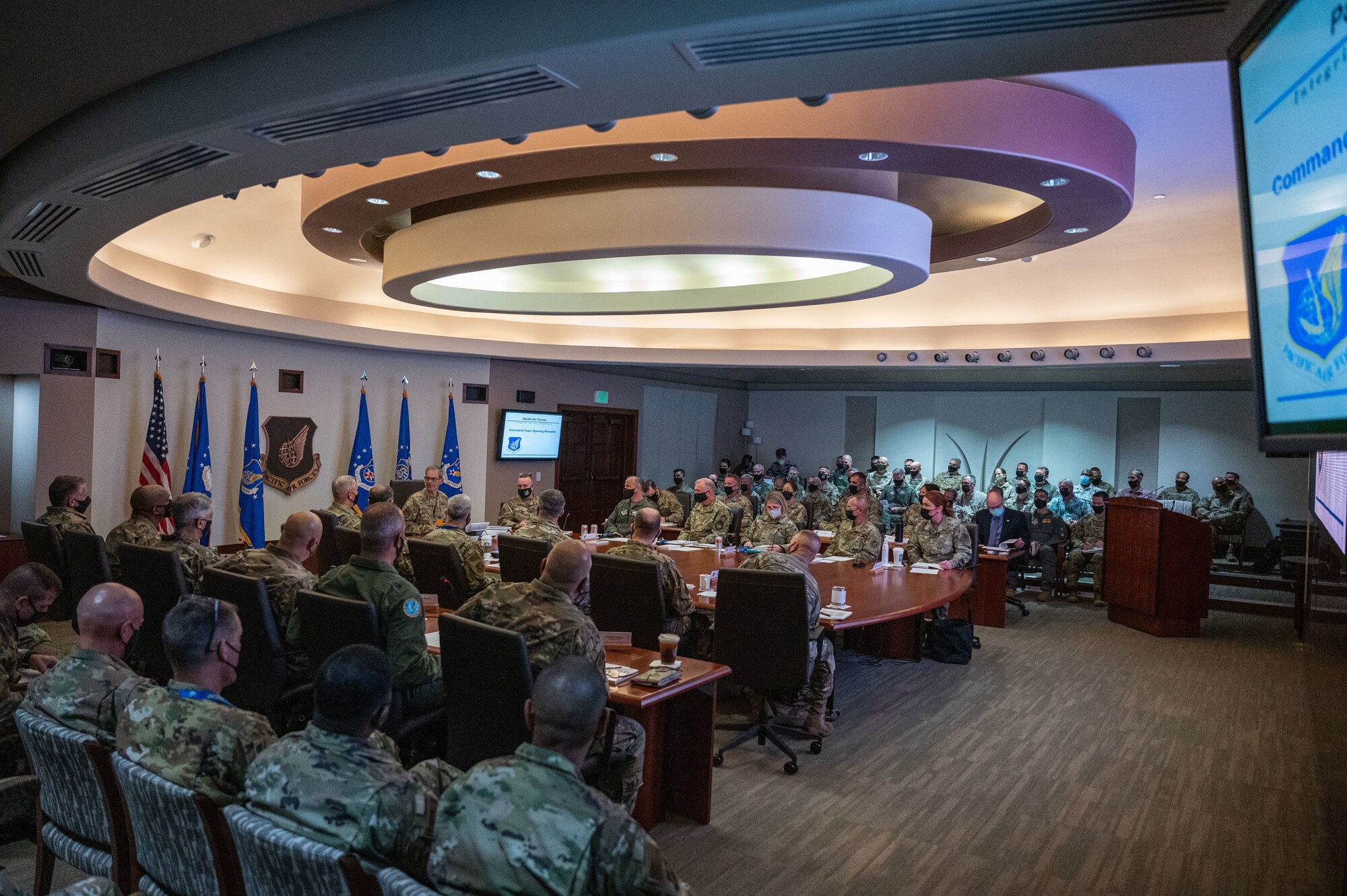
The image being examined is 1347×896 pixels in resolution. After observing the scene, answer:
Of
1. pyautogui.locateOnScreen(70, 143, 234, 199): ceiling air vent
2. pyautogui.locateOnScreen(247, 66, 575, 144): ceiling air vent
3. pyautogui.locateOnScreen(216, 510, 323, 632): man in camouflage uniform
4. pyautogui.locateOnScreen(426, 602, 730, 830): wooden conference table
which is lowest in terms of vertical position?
pyautogui.locateOnScreen(426, 602, 730, 830): wooden conference table

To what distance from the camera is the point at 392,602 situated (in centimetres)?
382

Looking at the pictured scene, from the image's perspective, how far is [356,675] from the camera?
210cm

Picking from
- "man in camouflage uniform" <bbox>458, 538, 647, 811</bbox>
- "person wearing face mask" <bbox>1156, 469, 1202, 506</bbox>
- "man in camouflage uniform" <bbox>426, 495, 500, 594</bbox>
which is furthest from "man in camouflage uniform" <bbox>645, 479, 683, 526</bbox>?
"person wearing face mask" <bbox>1156, 469, 1202, 506</bbox>

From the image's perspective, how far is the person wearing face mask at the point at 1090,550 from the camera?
34.2 ft

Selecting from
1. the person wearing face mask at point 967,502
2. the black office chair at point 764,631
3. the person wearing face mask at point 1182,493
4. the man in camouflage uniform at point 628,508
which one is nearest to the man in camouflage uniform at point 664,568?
the black office chair at point 764,631

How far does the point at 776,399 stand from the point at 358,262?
1153 cm

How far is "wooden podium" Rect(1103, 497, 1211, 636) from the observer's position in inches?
327

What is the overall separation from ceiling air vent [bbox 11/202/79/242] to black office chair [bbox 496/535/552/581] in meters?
3.00

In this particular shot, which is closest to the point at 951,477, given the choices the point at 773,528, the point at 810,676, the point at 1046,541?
the point at 1046,541

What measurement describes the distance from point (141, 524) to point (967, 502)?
366 inches

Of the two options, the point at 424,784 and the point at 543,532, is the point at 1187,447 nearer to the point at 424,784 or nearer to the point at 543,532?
the point at 543,532

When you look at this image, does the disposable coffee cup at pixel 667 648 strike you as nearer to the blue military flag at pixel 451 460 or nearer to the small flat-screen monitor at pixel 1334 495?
the small flat-screen monitor at pixel 1334 495

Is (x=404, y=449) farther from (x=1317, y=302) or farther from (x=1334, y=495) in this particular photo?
(x=1317, y=302)

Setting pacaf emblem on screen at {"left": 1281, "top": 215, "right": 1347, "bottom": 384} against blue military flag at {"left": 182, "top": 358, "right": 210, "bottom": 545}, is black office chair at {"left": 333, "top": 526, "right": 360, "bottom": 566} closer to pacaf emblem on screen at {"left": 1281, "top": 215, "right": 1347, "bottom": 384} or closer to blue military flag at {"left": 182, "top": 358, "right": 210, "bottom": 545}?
blue military flag at {"left": 182, "top": 358, "right": 210, "bottom": 545}
